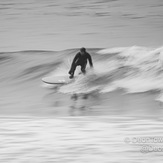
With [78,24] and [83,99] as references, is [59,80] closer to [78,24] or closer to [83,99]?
[83,99]

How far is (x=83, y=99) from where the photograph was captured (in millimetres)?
15047

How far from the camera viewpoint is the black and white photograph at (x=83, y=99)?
8742 mm

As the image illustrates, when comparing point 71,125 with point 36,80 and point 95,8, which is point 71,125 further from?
point 95,8

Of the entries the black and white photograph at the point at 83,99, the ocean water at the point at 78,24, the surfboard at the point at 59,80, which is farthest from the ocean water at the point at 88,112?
the ocean water at the point at 78,24

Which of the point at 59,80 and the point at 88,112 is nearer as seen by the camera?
the point at 88,112

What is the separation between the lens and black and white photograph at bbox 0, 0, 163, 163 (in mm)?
8742

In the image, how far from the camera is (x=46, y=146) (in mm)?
9055

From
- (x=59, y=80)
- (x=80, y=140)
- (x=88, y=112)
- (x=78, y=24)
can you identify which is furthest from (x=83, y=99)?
(x=78, y=24)

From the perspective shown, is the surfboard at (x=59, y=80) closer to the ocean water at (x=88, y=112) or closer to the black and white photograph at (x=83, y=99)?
the black and white photograph at (x=83, y=99)

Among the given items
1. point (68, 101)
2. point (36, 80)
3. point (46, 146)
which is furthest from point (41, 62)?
point (46, 146)

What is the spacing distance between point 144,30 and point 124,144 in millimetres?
29952

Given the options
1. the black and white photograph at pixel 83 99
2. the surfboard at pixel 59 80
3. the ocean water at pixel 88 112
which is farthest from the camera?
the surfboard at pixel 59 80

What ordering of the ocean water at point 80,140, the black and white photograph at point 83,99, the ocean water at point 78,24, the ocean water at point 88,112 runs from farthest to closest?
the ocean water at point 78,24 < the black and white photograph at point 83,99 < the ocean water at point 88,112 < the ocean water at point 80,140

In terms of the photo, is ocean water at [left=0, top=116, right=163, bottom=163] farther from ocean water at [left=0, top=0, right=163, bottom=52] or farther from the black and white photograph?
ocean water at [left=0, top=0, right=163, bottom=52]
